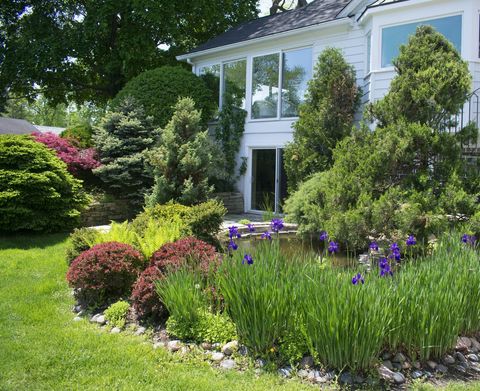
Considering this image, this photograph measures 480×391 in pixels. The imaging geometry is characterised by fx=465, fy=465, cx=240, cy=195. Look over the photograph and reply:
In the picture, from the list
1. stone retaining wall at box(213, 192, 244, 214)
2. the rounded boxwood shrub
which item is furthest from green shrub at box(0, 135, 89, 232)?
stone retaining wall at box(213, 192, 244, 214)

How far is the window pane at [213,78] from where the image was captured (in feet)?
50.3

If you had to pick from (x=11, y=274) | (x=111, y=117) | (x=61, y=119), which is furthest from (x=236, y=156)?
(x=61, y=119)

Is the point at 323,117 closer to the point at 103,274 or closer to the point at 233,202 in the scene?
the point at 233,202

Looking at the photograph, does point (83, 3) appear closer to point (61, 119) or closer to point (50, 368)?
point (50, 368)

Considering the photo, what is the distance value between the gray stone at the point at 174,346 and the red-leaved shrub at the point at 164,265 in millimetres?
498

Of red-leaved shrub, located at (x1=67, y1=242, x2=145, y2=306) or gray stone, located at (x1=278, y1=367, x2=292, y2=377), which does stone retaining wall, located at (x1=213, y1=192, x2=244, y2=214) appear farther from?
gray stone, located at (x1=278, y1=367, x2=292, y2=377)

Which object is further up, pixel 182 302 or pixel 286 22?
pixel 286 22

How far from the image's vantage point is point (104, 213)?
37.4 ft

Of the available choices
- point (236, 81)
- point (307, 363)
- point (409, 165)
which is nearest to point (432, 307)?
point (307, 363)

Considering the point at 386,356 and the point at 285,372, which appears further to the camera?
the point at 386,356

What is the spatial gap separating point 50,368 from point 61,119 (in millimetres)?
75392

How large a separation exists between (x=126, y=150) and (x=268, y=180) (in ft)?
13.5

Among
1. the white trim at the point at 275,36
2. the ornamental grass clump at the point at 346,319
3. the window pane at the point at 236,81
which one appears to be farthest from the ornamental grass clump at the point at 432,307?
the window pane at the point at 236,81

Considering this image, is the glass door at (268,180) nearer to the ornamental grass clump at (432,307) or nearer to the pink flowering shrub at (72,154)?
the pink flowering shrub at (72,154)
